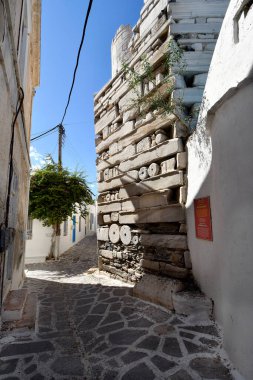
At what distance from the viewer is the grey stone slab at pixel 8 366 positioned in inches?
91.8

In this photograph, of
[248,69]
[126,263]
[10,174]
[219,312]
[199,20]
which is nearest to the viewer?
[248,69]

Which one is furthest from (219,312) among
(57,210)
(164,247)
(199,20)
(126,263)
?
(57,210)

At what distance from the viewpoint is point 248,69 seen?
7.51 ft

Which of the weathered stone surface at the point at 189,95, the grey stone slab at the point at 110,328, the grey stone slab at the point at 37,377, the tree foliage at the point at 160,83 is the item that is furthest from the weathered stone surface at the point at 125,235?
the grey stone slab at the point at 37,377

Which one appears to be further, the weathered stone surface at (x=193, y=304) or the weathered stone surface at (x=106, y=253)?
the weathered stone surface at (x=106, y=253)

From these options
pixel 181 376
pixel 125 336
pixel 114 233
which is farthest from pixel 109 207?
pixel 181 376

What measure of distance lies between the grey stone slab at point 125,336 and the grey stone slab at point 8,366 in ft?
3.72

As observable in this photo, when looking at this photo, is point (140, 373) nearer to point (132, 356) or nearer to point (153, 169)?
point (132, 356)

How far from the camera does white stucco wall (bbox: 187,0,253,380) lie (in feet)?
7.15

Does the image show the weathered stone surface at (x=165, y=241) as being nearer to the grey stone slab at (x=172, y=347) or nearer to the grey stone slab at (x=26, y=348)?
the grey stone slab at (x=172, y=347)

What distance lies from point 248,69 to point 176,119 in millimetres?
2302

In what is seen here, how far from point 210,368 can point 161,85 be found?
4.97m

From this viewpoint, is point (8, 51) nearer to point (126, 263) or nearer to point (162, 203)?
point (162, 203)

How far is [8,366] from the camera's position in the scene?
7.91 ft
